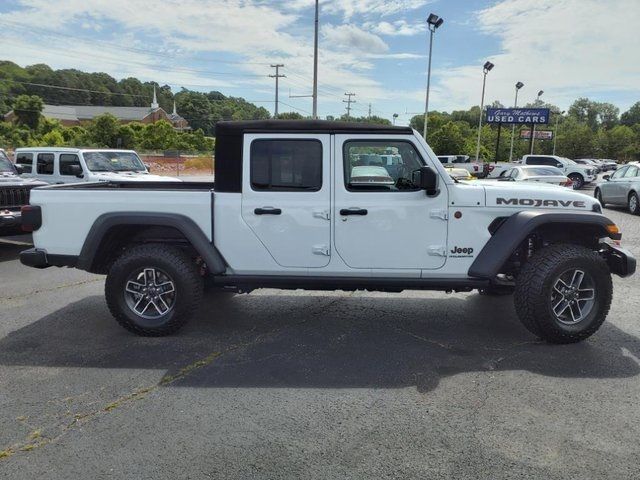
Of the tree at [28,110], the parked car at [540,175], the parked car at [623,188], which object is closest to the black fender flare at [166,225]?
the parked car at [623,188]

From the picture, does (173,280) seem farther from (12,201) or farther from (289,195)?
(12,201)

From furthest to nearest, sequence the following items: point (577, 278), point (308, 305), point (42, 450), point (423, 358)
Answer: point (308, 305), point (577, 278), point (423, 358), point (42, 450)

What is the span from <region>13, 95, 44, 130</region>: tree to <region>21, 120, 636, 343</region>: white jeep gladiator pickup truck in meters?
66.1

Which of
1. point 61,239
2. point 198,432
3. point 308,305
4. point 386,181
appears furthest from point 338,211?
point 61,239

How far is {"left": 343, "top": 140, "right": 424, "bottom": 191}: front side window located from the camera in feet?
15.1

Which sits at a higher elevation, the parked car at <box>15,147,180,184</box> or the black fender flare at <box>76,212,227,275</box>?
the parked car at <box>15,147,180,184</box>

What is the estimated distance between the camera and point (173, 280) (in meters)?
4.67

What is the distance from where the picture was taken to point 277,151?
4641mm

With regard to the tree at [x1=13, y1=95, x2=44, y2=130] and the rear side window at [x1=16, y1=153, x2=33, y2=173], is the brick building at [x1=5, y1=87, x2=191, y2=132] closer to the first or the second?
the tree at [x1=13, y1=95, x2=44, y2=130]

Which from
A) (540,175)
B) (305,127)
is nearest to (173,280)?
(305,127)

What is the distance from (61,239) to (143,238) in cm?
74

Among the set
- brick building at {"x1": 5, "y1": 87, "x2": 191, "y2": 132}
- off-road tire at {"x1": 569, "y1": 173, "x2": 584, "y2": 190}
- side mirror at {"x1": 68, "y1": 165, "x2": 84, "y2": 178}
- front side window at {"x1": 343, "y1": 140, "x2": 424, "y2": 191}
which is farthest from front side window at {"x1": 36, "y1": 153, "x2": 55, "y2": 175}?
brick building at {"x1": 5, "y1": 87, "x2": 191, "y2": 132}

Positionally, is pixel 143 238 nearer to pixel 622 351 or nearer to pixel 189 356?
pixel 189 356

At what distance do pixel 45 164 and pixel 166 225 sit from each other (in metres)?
9.41
